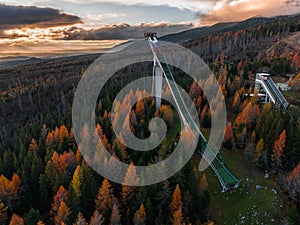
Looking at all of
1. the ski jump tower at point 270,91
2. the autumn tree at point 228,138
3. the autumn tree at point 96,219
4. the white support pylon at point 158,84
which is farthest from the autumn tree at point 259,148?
the autumn tree at point 96,219

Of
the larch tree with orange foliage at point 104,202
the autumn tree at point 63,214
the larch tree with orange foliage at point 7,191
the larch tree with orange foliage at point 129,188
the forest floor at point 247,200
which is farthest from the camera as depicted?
the larch tree with orange foliage at point 7,191

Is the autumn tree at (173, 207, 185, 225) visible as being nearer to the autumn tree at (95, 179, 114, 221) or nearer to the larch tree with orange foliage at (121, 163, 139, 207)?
the larch tree with orange foliage at (121, 163, 139, 207)

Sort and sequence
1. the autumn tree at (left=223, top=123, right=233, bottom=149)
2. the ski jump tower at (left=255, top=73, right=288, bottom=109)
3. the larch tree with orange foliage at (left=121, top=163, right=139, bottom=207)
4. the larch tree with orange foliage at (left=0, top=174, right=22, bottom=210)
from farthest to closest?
the ski jump tower at (left=255, top=73, right=288, bottom=109) → the autumn tree at (left=223, top=123, right=233, bottom=149) → the larch tree with orange foliage at (left=0, top=174, right=22, bottom=210) → the larch tree with orange foliage at (left=121, top=163, right=139, bottom=207)

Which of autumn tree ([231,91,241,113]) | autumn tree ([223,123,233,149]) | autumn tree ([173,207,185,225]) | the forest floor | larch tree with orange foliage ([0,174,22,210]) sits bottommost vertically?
the forest floor

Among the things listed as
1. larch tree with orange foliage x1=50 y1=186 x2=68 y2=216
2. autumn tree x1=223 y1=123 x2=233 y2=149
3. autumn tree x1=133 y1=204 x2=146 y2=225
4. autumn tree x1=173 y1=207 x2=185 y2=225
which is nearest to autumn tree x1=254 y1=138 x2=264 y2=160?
autumn tree x1=223 y1=123 x2=233 y2=149

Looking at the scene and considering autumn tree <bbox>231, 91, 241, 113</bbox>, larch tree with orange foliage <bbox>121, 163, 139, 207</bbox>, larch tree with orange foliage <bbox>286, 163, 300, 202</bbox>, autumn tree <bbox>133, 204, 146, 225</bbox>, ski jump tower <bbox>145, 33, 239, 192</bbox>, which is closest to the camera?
autumn tree <bbox>133, 204, 146, 225</bbox>

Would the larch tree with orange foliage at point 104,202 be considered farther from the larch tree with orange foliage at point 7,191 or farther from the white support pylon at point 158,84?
the white support pylon at point 158,84

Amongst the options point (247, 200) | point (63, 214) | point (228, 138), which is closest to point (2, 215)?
point (63, 214)
